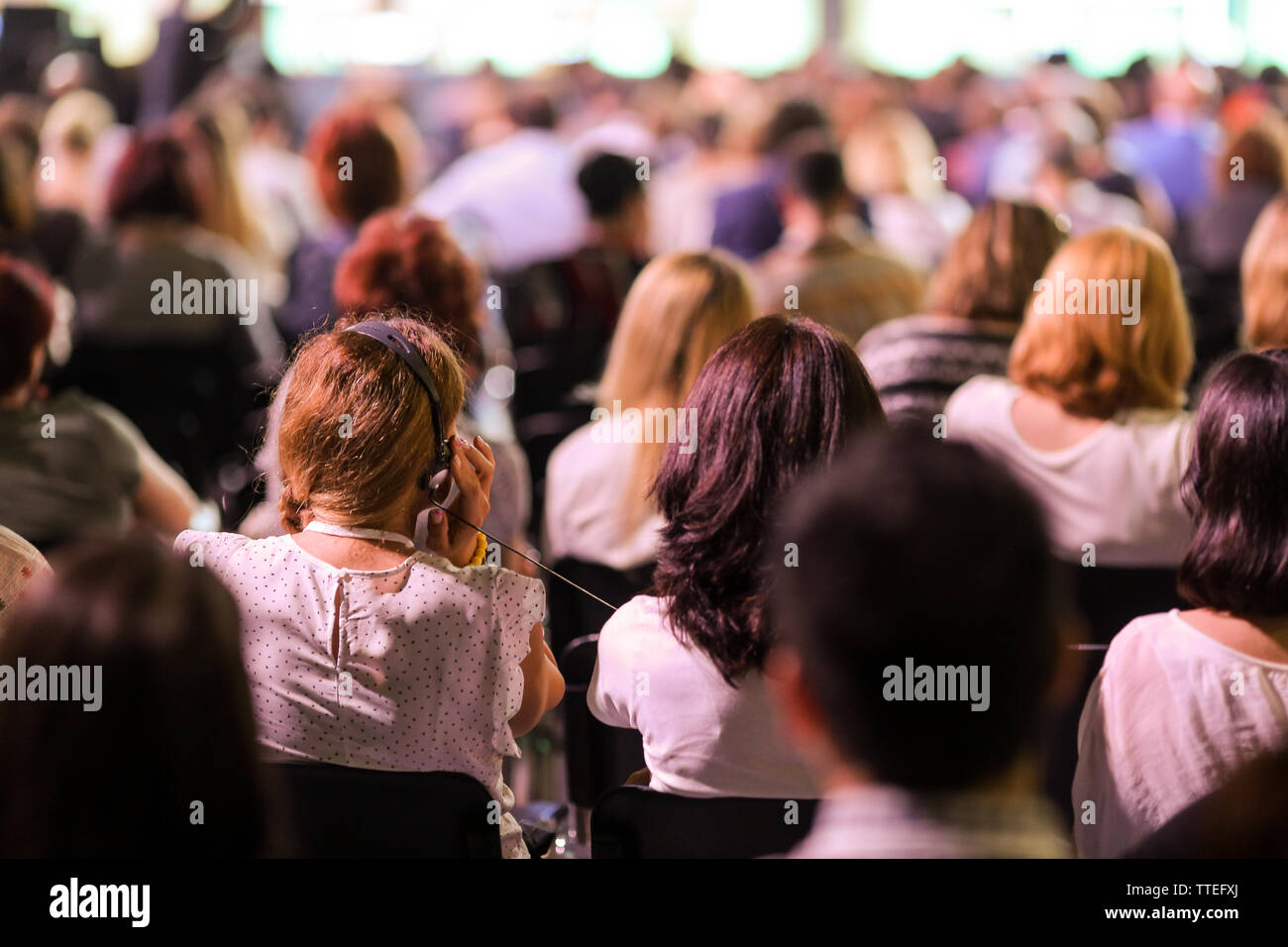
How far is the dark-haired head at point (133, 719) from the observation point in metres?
0.95

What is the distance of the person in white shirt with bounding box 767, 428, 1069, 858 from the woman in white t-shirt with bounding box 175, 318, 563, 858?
2.26 ft

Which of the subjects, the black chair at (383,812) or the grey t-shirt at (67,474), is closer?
the black chair at (383,812)

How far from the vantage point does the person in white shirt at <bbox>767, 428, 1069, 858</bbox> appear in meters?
0.93

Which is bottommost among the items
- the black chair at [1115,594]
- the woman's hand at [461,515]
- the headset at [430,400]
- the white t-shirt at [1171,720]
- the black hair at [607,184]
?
the white t-shirt at [1171,720]

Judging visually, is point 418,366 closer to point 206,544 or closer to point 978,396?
point 206,544

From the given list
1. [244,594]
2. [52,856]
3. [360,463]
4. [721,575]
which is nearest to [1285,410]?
[721,575]

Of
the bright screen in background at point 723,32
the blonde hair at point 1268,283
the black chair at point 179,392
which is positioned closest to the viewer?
the blonde hair at point 1268,283

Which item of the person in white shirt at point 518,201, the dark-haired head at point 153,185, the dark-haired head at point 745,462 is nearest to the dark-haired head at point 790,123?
the person in white shirt at point 518,201

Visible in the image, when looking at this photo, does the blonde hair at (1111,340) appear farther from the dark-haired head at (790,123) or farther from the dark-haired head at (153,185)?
the dark-haired head at (153,185)

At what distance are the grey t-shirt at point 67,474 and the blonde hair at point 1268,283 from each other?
2358mm

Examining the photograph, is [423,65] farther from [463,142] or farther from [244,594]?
[244,594]

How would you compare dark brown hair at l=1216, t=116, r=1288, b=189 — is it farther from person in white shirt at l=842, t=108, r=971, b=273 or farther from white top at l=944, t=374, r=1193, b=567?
white top at l=944, t=374, r=1193, b=567

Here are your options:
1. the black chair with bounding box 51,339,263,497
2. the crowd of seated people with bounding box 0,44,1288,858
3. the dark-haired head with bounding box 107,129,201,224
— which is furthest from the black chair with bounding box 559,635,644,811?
the dark-haired head with bounding box 107,129,201,224

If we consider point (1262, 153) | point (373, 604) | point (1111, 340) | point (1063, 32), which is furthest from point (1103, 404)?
point (1063, 32)
